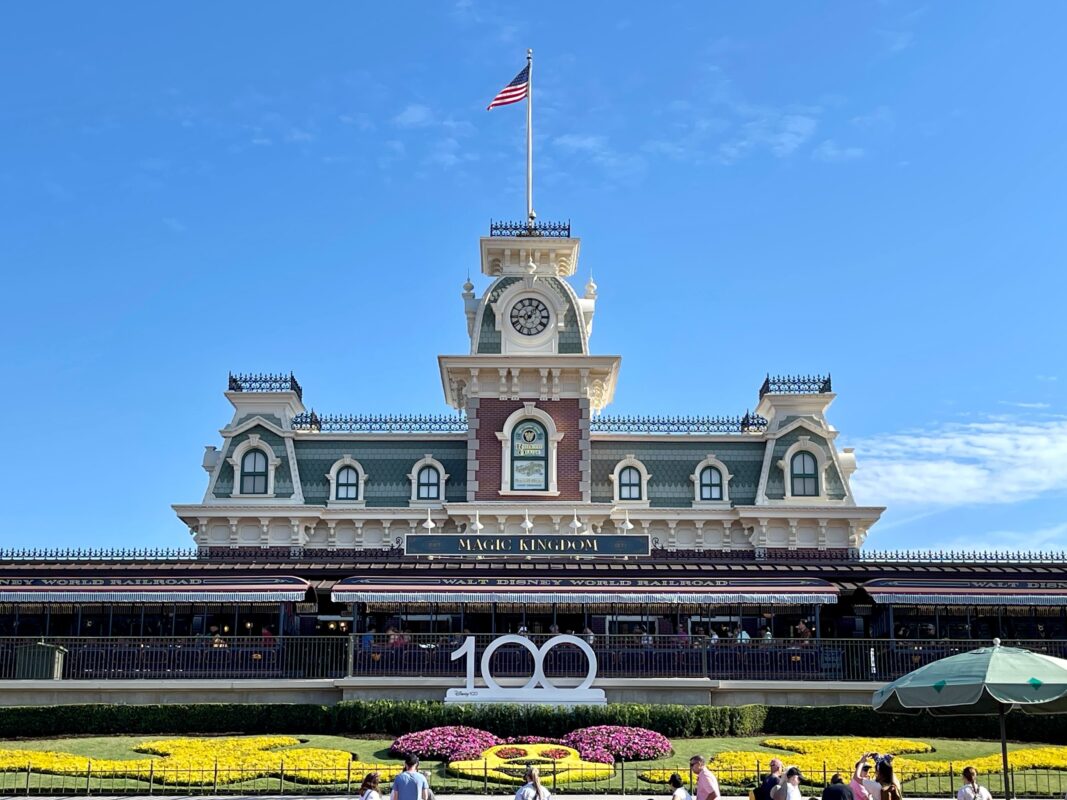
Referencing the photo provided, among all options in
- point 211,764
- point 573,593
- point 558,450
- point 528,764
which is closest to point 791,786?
point 528,764

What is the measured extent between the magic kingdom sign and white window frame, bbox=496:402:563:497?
7.65 metres

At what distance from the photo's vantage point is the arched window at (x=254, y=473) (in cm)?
5144

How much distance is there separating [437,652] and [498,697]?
2.90 metres

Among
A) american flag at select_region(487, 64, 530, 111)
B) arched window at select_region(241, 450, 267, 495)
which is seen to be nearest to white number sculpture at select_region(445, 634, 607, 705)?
arched window at select_region(241, 450, 267, 495)

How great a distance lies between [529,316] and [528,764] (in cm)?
2672

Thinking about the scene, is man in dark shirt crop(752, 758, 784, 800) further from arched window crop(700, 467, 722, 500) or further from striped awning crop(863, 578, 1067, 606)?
arched window crop(700, 467, 722, 500)

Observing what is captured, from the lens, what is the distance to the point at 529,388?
51.3 meters

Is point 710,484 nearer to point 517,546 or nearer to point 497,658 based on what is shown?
point 517,546

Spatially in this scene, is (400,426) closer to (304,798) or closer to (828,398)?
(828,398)

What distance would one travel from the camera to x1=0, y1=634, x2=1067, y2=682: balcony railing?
34719 millimetres

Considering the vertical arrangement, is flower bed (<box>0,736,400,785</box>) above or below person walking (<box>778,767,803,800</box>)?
above

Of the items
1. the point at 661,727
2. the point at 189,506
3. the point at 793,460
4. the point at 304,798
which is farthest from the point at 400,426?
the point at 304,798

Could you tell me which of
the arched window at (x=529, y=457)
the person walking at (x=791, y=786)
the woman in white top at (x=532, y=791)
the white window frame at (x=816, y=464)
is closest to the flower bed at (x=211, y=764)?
the woman in white top at (x=532, y=791)

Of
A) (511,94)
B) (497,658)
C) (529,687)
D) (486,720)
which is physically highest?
(511,94)
